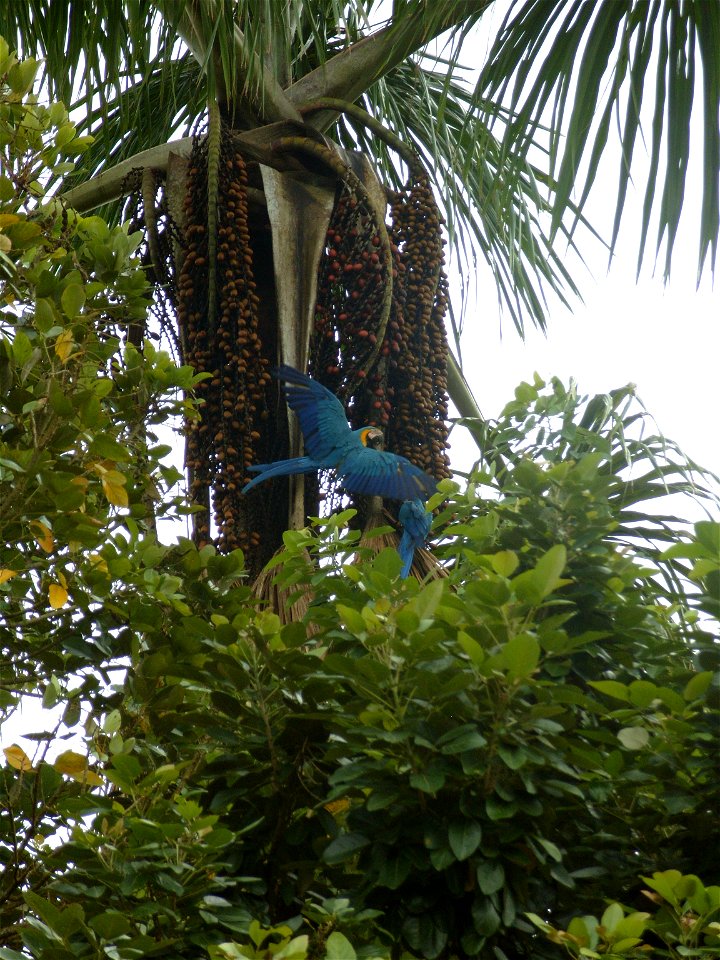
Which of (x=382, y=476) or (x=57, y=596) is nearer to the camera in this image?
(x=57, y=596)

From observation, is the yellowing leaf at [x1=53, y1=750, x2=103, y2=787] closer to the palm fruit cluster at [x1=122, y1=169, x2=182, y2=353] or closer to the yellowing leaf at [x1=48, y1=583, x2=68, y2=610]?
the yellowing leaf at [x1=48, y1=583, x2=68, y2=610]

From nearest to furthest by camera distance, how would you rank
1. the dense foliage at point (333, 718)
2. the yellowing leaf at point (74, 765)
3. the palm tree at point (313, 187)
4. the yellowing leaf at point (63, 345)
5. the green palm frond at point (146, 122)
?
1. the dense foliage at point (333, 718)
2. the yellowing leaf at point (74, 765)
3. the yellowing leaf at point (63, 345)
4. the palm tree at point (313, 187)
5. the green palm frond at point (146, 122)

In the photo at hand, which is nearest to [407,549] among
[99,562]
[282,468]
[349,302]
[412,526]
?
[412,526]

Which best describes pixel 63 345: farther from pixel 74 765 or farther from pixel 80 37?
pixel 80 37

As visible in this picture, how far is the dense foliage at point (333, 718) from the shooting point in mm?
1164

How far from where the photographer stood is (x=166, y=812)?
130cm

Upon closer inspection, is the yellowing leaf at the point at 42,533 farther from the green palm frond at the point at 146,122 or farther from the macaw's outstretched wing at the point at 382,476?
the green palm frond at the point at 146,122

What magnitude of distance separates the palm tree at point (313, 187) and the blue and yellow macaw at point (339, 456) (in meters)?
0.07

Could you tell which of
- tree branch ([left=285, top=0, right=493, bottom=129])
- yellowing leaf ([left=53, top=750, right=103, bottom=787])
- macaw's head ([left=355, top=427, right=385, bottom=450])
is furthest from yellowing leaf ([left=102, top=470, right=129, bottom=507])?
tree branch ([left=285, top=0, right=493, bottom=129])

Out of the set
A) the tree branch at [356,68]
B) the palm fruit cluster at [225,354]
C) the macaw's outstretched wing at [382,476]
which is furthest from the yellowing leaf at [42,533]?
the tree branch at [356,68]

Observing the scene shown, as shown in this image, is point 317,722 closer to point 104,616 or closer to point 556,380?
point 104,616

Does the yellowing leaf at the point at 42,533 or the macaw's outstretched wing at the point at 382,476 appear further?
the macaw's outstretched wing at the point at 382,476

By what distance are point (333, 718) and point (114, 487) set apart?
1.52 feet

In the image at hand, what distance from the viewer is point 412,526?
95.8 inches
